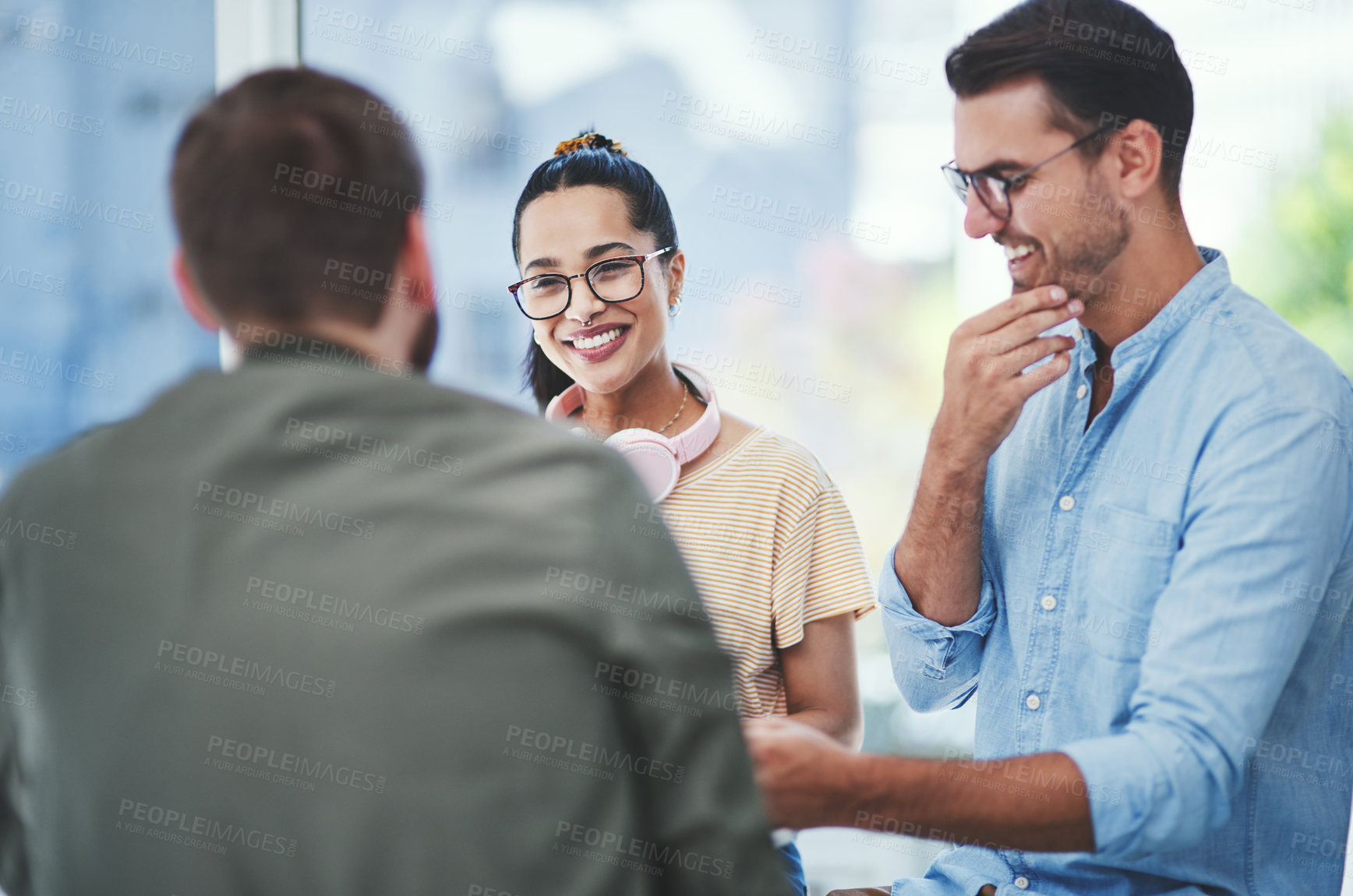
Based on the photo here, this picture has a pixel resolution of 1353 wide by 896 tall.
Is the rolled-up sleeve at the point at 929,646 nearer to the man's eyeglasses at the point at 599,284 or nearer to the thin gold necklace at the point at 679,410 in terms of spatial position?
the thin gold necklace at the point at 679,410

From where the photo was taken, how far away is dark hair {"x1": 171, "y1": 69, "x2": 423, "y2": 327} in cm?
82

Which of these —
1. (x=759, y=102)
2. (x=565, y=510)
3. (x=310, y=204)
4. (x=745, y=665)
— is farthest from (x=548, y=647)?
(x=759, y=102)

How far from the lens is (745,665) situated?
1.56 metres

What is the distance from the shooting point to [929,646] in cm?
149

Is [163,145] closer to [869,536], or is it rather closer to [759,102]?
[759,102]

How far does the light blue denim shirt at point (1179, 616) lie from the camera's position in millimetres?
1122

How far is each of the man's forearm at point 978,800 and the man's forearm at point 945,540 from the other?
0.34 m

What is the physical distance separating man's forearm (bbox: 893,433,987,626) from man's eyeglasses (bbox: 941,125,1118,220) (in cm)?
31

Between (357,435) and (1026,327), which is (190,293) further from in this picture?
(1026,327)

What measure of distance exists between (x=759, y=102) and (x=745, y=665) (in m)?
1.60

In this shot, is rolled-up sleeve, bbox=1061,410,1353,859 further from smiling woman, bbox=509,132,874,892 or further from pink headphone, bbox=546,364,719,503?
pink headphone, bbox=546,364,719,503

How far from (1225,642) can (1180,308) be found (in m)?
0.45

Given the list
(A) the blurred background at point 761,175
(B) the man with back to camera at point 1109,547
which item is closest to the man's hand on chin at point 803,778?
(B) the man with back to camera at point 1109,547

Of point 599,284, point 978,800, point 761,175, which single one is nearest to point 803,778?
point 978,800
